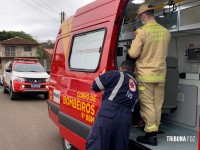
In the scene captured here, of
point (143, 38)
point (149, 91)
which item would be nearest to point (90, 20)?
point (143, 38)

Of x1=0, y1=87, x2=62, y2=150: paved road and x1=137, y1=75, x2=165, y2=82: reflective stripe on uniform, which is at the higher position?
x1=137, y1=75, x2=165, y2=82: reflective stripe on uniform

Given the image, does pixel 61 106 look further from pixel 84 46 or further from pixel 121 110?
pixel 121 110

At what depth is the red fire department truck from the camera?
4.00 meters

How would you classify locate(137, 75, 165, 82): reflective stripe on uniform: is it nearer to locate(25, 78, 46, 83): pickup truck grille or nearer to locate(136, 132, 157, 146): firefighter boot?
locate(136, 132, 157, 146): firefighter boot

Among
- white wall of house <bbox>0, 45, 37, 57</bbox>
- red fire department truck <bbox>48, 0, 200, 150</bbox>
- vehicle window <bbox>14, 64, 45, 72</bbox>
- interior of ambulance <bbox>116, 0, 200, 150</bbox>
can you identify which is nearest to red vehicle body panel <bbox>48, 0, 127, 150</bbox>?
red fire department truck <bbox>48, 0, 200, 150</bbox>

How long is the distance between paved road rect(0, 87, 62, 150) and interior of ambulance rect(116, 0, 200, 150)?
257cm

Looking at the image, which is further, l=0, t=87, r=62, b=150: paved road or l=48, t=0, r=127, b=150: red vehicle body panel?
l=0, t=87, r=62, b=150: paved road

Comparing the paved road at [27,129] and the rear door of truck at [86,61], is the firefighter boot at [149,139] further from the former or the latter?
the paved road at [27,129]

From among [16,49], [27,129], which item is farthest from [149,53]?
[16,49]

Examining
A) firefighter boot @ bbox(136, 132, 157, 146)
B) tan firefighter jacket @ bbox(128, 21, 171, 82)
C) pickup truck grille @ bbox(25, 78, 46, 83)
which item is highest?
tan firefighter jacket @ bbox(128, 21, 171, 82)

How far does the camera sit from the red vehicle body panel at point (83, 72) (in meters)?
3.96

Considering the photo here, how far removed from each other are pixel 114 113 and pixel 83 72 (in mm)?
1232

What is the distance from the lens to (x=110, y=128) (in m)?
3.43

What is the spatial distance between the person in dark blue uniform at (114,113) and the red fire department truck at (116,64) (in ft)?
1.28
